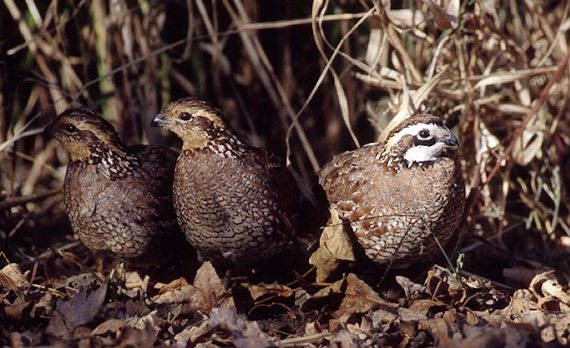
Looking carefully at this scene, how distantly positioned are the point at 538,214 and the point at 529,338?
2441 mm

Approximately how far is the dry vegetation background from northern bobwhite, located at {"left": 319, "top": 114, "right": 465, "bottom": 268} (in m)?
0.24

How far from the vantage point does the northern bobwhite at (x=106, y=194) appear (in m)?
4.89

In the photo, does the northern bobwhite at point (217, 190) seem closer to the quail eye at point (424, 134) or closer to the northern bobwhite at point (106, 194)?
the northern bobwhite at point (106, 194)

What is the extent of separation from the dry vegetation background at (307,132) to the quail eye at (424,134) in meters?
0.66

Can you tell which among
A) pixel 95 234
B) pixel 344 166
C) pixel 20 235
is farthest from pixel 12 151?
pixel 344 166

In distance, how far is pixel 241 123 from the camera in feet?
23.1

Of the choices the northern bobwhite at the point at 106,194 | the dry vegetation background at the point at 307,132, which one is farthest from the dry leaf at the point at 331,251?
the northern bobwhite at the point at 106,194

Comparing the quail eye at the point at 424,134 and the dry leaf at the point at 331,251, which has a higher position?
the quail eye at the point at 424,134

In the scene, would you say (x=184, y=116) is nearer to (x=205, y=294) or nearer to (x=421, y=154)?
(x=205, y=294)

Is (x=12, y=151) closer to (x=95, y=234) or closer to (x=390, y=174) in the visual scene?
(x=95, y=234)

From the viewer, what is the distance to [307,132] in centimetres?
707

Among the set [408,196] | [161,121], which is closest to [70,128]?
[161,121]

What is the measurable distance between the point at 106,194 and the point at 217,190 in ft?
2.08

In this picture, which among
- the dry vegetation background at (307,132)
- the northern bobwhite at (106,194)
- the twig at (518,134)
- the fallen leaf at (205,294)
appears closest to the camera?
the dry vegetation background at (307,132)
